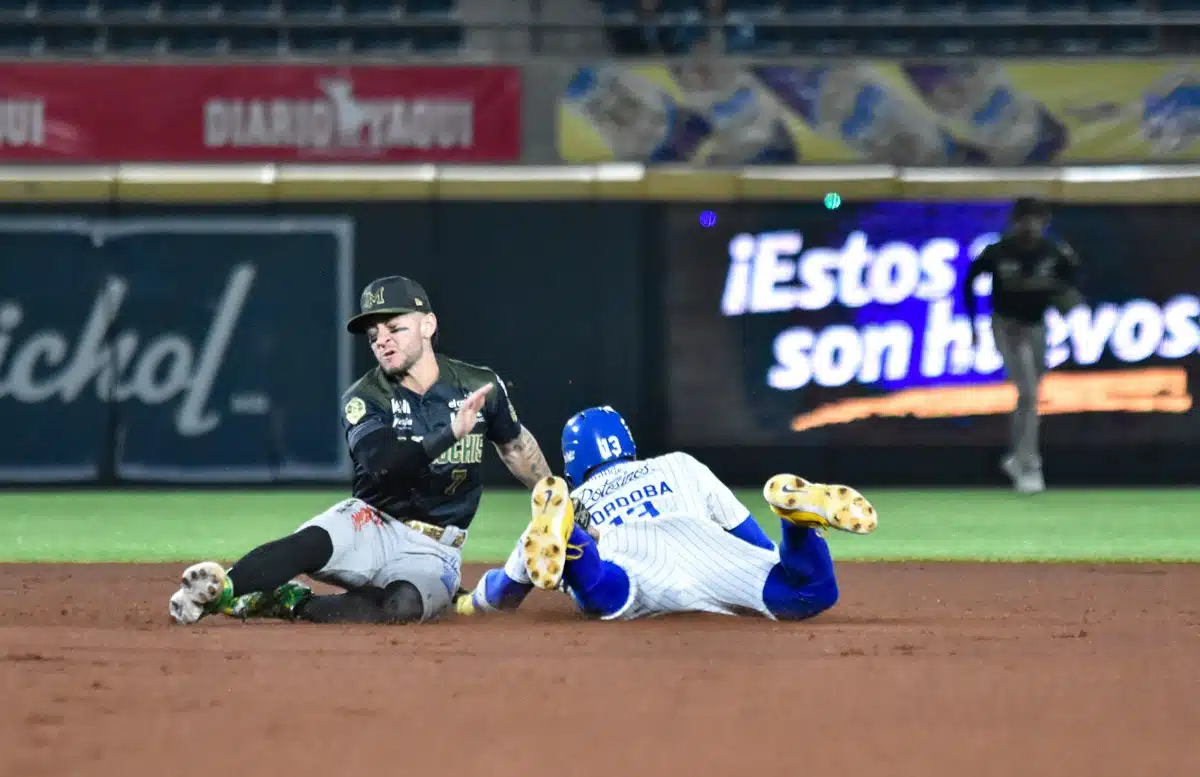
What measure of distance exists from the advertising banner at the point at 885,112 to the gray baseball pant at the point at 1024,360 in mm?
2015

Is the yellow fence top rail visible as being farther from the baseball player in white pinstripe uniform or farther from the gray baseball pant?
the baseball player in white pinstripe uniform

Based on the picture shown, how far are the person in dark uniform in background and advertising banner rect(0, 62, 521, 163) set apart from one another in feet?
13.2

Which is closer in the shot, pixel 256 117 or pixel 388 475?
pixel 388 475

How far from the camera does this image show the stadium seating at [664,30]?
16.6 m

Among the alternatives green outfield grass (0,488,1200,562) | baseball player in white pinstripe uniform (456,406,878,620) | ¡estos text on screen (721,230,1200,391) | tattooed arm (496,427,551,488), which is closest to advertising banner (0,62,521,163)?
¡estos text on screen (721,230,1200,391)

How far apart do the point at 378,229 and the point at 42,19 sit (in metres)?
3.39

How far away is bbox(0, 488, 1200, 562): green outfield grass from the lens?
34.4ft

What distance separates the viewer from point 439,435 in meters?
6.63

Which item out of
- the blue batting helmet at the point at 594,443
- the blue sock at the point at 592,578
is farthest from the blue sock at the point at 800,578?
the blue batting helmet at the point at 594,443

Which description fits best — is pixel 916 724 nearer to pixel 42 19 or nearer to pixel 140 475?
pixel 140 475

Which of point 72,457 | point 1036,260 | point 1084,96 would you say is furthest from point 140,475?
point 1084,96

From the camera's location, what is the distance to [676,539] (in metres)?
6.86

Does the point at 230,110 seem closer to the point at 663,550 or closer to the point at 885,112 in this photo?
the point at 885,112

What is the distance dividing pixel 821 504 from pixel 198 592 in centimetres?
214
